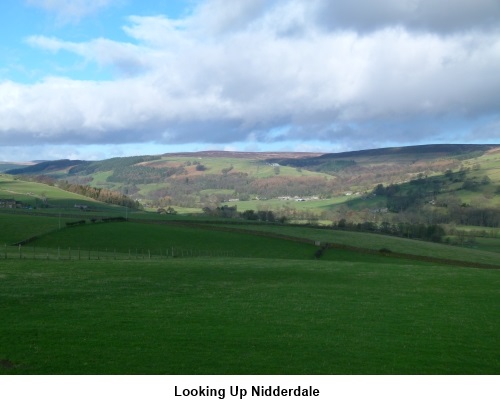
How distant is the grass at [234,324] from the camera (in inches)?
705

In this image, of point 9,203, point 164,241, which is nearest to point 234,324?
point 164,241

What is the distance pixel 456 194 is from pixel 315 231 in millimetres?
103925

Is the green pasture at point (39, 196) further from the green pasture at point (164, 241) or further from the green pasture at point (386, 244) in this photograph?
the green pasture at point (386, 244)

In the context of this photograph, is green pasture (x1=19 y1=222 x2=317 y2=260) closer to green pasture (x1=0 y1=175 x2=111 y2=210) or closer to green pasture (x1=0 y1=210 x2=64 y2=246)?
green pasture (x1=0 y1=210 x2=64 y2=246)

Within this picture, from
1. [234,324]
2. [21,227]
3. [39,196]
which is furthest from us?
[39,196]

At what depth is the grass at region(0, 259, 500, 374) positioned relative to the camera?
58.7ft

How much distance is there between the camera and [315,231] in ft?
313

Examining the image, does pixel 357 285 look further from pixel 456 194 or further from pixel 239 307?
pixel 456 194

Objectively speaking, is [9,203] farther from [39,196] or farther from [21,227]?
[21,227]

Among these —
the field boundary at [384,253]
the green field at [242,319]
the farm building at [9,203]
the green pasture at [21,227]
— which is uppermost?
the farm building at [9,203]

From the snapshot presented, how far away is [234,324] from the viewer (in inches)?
904

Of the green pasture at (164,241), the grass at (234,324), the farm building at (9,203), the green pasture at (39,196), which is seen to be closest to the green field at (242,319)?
the grass at (234,324)

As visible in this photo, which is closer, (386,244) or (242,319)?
(242,319)

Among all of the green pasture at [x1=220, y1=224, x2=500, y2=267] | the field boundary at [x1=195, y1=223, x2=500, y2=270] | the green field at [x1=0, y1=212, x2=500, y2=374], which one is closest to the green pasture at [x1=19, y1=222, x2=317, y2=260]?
the field boundary at [x1=195, y1=223, x2=500, y2=270]
